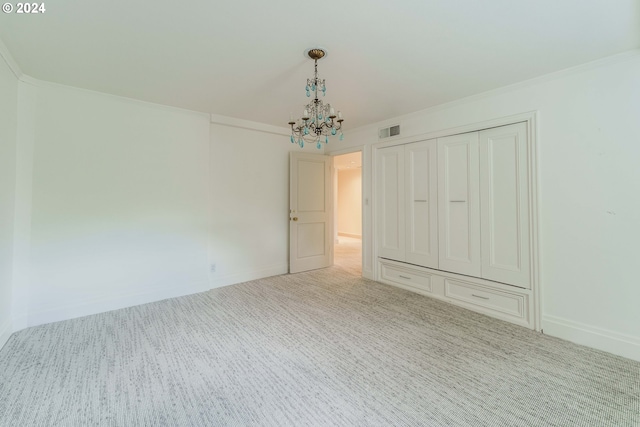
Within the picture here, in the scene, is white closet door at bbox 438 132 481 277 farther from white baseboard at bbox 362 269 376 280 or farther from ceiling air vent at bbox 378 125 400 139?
white baseboard at bbox 362 269 376 280

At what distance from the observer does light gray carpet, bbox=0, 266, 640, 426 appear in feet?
5.09

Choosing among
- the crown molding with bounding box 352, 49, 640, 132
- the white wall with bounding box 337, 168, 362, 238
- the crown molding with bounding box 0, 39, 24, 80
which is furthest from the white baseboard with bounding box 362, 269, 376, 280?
the white wall with bounding box 337, 168, 362, 238

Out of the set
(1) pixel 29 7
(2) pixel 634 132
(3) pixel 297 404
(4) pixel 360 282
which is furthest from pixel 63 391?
(2) pixel 634 132

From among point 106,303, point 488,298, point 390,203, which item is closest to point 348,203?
point 390,203

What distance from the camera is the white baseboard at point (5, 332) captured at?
7.44ft

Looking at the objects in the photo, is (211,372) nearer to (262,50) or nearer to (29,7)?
(262,50)

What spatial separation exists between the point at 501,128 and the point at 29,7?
3952 millimetres

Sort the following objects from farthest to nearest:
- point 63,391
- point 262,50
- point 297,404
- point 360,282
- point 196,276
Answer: point 360,282, point 196,276, point 262,50, point 63,391, point 297,404

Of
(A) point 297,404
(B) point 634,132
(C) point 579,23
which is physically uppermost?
(C) point 579,23

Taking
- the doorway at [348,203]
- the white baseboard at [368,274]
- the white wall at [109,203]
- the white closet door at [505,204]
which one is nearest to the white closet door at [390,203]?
the white baseboard at [368,274]

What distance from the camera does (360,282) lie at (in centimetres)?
407

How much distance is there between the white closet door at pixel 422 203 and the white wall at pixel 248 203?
2.04 metres

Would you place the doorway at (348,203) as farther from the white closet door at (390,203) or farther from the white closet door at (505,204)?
the white closet door at (505,204)

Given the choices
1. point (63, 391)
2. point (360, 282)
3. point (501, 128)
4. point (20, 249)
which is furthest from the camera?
point (360, 282)
